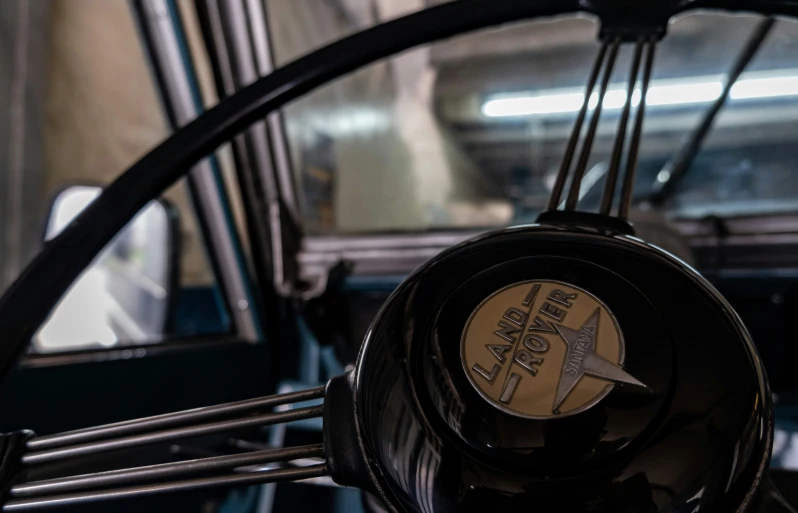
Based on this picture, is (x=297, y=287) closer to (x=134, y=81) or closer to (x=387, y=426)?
(x=387, y=426)

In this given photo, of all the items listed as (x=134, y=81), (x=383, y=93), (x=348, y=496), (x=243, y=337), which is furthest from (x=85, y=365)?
(x=134, y=81)

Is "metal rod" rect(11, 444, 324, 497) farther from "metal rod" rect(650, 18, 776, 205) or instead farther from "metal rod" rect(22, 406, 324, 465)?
"metal rod" rect(650, 18, 776, 205)

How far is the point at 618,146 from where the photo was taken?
1.65 ft

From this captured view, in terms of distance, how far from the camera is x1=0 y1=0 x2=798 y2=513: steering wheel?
34cm

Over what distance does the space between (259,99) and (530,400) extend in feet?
1.13

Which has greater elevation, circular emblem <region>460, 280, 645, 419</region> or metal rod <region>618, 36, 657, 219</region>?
metal rod <region>618, 36, 657, 219</region>

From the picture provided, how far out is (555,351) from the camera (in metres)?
0.36

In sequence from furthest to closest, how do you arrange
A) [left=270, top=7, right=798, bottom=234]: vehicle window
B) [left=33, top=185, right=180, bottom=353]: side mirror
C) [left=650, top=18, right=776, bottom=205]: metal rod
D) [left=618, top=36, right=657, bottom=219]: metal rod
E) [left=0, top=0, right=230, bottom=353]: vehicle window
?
[left=0, top=0, right=230, bottom=353]: vehicle window
[left=270, top=7, right=798, bottom=234]: vehicle window
[left=33, top=185, right=180, bottom=353]: side mirror
[left=650, top=18, right=776, bottom=205]: metal rod
[left=618, top=36, right=657, bottom=219]: metal rod

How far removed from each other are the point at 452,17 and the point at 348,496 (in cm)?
55

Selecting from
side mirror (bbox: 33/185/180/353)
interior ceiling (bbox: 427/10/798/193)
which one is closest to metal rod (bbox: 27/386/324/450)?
side mirror (bbox: 33/185/180/353)

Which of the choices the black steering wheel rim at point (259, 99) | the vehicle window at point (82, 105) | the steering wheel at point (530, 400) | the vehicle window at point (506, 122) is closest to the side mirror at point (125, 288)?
the vehicle window at point (82, 105)

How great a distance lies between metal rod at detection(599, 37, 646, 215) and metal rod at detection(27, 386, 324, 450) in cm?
25

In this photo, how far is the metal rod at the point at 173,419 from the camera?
16.5 inches

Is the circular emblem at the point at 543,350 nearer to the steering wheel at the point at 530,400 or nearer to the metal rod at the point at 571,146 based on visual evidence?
the steering wheel at the point at 530,400
